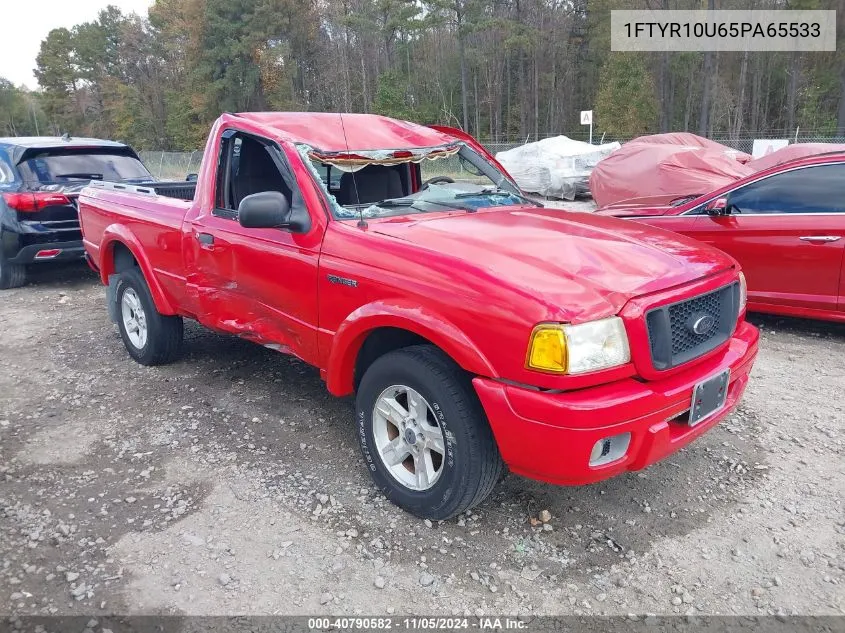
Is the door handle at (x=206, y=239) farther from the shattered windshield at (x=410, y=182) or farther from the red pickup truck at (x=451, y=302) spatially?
the shattered windshield at (x=410, y=182)

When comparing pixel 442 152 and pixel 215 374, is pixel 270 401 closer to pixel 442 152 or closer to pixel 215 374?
pixel 215 374

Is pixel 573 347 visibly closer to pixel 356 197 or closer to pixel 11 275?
pixel 356 197

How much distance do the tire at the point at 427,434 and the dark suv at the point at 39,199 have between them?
5.90 meters

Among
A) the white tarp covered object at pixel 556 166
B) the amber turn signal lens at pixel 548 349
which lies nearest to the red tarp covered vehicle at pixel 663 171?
the white tarp covered object at pixel 556 166

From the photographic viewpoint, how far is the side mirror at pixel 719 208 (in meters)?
5.89

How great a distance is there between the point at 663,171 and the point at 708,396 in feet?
34.0

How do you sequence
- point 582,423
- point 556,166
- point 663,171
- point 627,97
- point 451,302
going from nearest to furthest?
point 582,423
point 451,302
point 663,171
point 556,166
point 627,97

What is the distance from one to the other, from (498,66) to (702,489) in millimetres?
51284

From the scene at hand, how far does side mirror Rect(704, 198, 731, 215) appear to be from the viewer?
5.89 metres

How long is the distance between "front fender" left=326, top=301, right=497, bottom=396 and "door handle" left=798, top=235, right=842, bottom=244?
13.8 feet

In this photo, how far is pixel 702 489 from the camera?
3330 millimetres

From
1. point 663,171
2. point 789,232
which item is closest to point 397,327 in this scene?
point 789,232

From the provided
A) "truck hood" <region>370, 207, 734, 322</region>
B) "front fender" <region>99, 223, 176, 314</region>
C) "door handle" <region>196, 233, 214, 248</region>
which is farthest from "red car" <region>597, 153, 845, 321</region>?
"front fender" <region>99, 223, 176, 314</region>

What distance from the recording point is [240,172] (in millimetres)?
4094
